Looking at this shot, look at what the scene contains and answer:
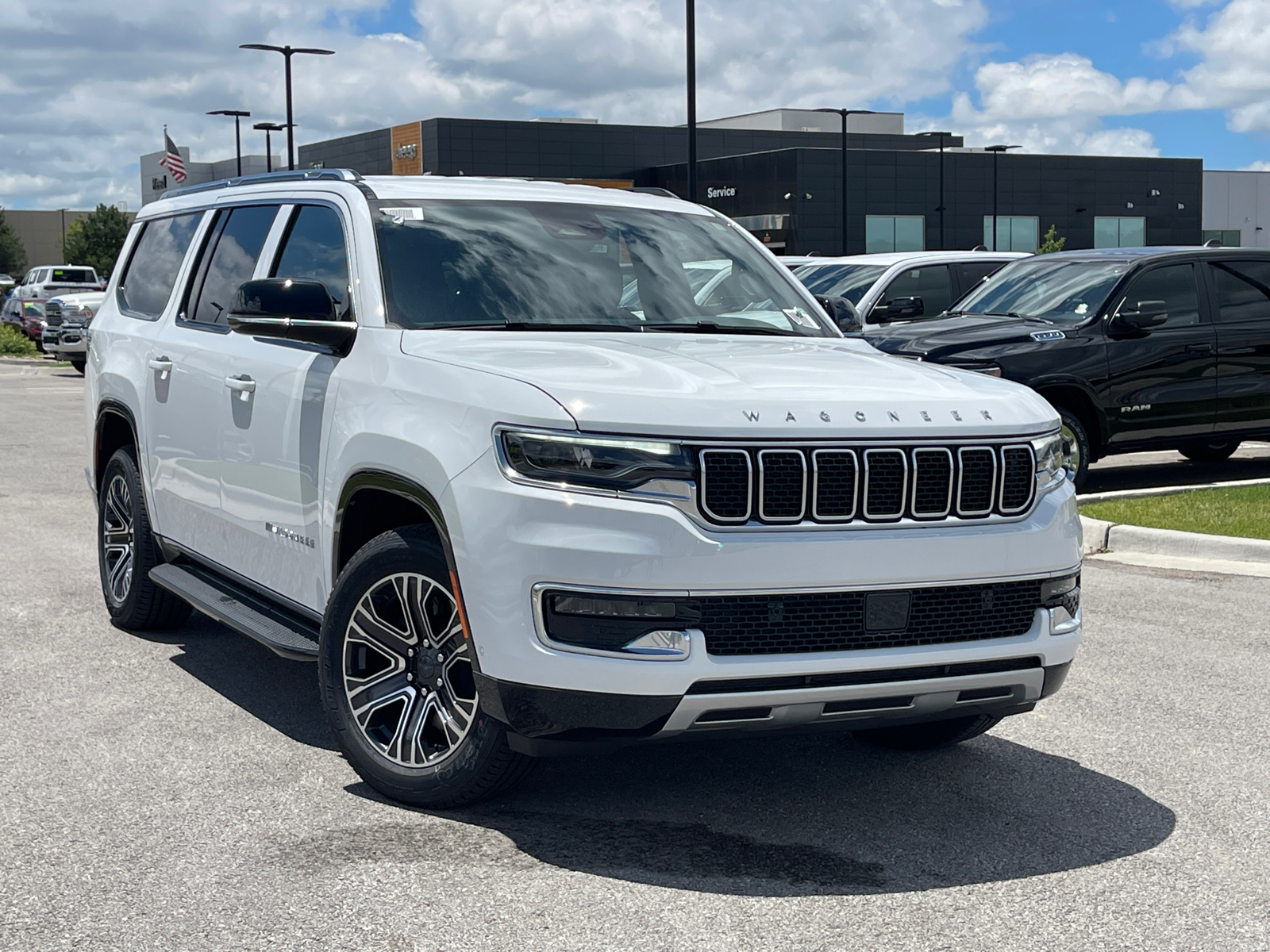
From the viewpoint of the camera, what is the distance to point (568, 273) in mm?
5691

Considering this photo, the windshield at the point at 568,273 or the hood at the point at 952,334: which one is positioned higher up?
the windshield at the point at 568,273

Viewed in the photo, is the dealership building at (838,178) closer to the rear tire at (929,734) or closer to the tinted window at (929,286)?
the tinted window at (929,286)

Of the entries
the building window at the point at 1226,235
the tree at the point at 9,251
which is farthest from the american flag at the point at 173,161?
the tree at the point at 9,251

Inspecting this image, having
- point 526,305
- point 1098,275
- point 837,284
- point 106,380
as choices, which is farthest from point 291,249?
point 837,284

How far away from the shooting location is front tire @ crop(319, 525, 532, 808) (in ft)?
15.1

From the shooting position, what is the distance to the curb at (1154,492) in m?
11.6

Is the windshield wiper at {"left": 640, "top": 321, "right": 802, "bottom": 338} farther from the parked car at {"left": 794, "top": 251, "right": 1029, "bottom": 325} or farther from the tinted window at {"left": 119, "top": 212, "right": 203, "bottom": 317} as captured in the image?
the parked car at {"left": 794, "top": 251, "right": 1029, "bottom": 325}

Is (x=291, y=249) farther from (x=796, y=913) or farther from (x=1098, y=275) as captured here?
(x=1098, y=275)

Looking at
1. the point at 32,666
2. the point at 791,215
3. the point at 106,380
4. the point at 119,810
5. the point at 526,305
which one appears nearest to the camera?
the point at 119,810

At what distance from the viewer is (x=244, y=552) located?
6.02 m

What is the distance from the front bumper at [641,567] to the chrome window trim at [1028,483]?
6.6 inches

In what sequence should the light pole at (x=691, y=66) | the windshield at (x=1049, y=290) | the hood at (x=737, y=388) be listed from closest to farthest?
the hood at (x=737, y=388) → the windshield at (x=1049, y=290) → the light pole at (x=691, y=66)

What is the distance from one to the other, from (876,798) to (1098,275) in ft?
28.5

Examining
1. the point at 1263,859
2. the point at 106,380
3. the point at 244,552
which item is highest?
the point at 106,380
